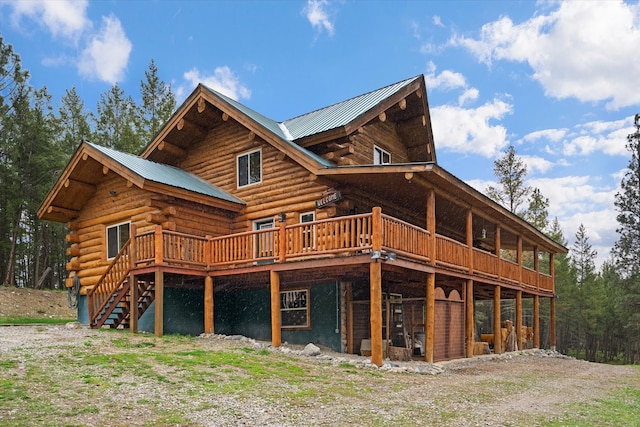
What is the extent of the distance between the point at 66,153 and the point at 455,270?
3556 cm

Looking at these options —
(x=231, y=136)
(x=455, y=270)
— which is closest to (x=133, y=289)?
(x=231, y=136)

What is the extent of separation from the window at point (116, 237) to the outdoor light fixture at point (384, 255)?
10.4 m

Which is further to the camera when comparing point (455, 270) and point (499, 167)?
point (499, 167)

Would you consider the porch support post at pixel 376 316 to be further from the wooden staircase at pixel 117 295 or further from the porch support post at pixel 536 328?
the porch support post at pixel 536 328

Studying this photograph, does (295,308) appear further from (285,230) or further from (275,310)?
(285,230)

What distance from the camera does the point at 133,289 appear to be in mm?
18953

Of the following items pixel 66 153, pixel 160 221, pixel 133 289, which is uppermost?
pixel 66 153

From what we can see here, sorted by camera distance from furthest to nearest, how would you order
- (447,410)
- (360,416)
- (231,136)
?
(231,136) → (447,410) → (360,416)

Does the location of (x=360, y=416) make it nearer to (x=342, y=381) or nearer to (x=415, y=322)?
(x=342, y=381)

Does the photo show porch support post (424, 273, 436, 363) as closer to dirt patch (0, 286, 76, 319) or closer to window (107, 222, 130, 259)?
window (107, 222, 130, 259)

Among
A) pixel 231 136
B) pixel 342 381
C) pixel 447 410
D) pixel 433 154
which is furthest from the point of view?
pixel 433 154

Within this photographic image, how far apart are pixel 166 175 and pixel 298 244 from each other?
667 cm

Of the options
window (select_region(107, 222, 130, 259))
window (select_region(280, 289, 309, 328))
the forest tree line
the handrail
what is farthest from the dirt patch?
window (select_region(280, 289, 309, 328))

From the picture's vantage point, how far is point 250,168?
74.4 ft
